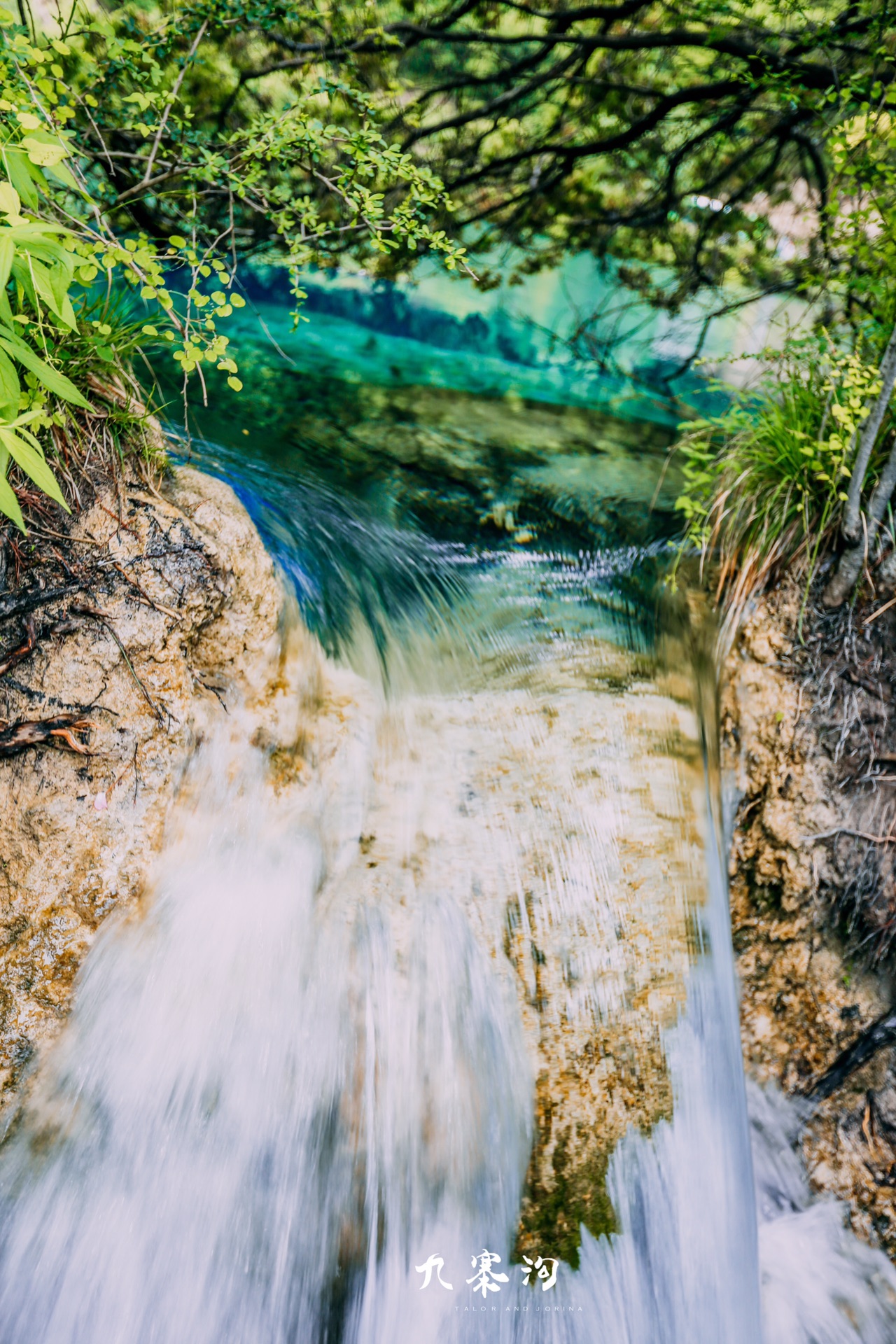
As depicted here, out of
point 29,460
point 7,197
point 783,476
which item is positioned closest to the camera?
point 7,197

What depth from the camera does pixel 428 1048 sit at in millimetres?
2074

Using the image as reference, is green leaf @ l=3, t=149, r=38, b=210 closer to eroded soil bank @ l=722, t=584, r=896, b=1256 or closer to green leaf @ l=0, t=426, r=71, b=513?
green leaf @ l=0, t=426, r=71, b=513

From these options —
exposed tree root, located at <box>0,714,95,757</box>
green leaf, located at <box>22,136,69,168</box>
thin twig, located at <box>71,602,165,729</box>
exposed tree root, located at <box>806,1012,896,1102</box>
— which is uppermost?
green leaf, located at <box>22,136,69,168</box>

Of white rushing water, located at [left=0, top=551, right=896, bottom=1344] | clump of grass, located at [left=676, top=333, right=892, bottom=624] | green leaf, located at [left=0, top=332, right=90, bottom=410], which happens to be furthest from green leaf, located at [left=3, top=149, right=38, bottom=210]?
clump of grass, located at [left=676, top=333, right=892, bottom=624]

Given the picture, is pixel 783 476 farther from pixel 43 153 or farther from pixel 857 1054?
pixel 43 153

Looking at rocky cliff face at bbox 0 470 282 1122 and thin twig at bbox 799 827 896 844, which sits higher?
rocky cliff face at bbox 0 470 282 1122

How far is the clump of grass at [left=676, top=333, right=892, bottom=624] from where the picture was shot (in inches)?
108

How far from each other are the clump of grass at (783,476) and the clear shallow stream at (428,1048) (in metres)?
0.48

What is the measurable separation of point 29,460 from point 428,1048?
1773mm

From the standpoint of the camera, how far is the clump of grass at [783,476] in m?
2.74

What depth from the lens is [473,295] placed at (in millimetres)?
5684

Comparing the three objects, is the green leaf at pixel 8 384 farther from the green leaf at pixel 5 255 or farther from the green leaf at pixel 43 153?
the green leaf at pixel 43 153

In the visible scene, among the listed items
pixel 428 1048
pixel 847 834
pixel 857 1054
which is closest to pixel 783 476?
pixel 847 834

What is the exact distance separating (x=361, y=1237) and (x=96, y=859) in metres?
1.19
